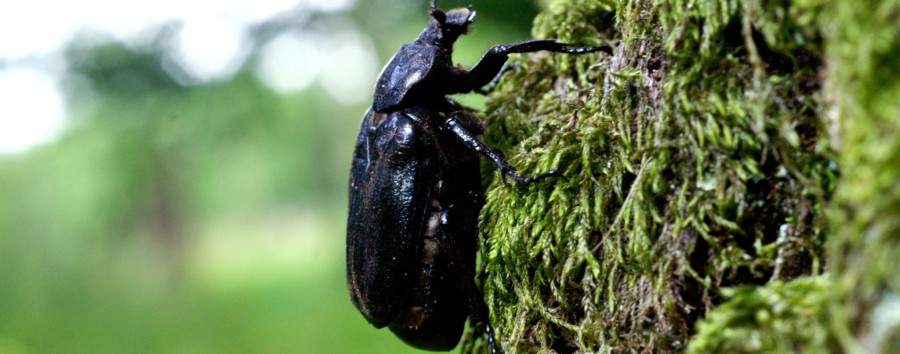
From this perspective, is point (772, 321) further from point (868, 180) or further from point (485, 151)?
point (485, 151)

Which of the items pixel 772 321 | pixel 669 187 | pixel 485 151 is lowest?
pixel 772 321

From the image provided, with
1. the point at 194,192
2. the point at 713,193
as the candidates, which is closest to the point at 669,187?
the point at 713,193

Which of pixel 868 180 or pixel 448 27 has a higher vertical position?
pixel 448 27

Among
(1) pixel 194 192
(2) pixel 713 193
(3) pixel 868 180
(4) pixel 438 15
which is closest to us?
(3) pixel 868 180

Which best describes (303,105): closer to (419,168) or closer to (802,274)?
(419,168)

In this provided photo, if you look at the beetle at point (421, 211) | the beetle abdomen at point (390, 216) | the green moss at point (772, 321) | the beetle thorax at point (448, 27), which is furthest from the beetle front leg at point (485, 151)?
the green moss at point (772, 321)

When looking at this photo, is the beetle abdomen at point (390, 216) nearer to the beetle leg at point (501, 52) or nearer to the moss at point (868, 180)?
the beetle leg at point (501, 52)

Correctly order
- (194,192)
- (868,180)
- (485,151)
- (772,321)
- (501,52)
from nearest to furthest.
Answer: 1. (868,180)
2. (772,321)
3. (485,151)
4. (501,52)
5. (194,192)
